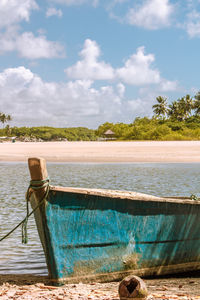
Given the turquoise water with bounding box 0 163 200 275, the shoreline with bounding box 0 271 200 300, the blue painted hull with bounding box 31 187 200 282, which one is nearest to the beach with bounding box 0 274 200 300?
the shoreline with bounding box 0 271 200 300

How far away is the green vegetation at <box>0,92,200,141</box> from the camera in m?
61.3

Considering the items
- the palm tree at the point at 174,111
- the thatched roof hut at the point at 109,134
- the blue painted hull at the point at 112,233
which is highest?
the palm tree at the point at 174,111

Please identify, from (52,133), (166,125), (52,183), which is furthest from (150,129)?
(52,183)

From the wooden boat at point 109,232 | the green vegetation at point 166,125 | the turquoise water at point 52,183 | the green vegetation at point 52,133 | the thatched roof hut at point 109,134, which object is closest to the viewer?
the wooden boat at point 109,232

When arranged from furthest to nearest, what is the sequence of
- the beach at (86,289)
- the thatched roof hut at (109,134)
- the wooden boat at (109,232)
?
the thatched roof hut at (109,134) < the wooden boat at (109,232) < the beach at (86,289)

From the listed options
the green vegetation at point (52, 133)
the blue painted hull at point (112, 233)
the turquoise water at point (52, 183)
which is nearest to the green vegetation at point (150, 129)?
the green vegetation at point (52, 133)

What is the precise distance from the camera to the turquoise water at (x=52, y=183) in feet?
21.3

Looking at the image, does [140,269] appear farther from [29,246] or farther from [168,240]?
[29,246]

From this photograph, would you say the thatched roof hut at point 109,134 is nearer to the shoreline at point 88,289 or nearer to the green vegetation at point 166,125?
the green vegetation at point 166,125

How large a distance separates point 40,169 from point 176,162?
25.5 metres

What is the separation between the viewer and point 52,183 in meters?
18.1

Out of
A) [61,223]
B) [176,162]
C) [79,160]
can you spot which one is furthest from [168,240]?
[79,160]

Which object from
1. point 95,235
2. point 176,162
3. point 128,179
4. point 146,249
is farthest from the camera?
point 176,162

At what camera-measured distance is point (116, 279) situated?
5.25m
